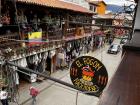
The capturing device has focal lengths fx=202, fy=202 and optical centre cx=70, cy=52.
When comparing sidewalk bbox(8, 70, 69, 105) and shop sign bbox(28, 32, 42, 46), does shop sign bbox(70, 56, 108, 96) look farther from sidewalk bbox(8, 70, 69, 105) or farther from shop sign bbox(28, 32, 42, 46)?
sidewalk bbox(8, 70, 69, 105)

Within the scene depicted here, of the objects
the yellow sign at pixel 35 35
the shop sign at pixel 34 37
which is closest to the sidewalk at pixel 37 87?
the shop sign at pixel 34 37

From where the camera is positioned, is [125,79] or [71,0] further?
[71,0]

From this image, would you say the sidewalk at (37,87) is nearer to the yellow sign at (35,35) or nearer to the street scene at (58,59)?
the street scene at (58,59)

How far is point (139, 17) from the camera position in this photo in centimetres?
525

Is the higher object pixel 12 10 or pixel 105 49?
pixel 12 10

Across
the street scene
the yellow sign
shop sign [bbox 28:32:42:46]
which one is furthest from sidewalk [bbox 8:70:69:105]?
the yellow sign

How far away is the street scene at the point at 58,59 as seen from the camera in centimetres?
222

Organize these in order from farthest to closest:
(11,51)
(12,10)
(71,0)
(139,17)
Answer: (71,0) < (12,10) < (11,51) < (139,17)

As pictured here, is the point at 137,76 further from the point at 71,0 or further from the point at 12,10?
the point at 71,0

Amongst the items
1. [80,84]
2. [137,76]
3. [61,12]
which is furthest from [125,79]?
[61,12]

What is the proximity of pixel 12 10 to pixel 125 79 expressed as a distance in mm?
12874

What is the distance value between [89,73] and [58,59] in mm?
15280

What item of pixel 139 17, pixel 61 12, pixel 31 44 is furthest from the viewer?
pixel 61 12

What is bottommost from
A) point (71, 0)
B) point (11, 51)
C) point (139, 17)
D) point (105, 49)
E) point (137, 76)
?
point (105, 49)
